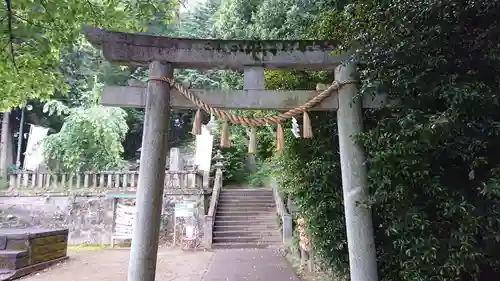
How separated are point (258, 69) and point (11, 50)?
343 cm

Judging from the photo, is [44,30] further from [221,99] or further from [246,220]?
[246,220]

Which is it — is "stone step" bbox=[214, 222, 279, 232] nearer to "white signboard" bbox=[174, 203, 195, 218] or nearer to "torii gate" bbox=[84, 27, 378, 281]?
"white signboard" bbox=[174, 203, 195, 218]

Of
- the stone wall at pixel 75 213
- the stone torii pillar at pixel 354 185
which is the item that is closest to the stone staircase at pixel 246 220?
the stone wall at pixel 75 213

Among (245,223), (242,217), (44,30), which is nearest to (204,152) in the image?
(242,217)

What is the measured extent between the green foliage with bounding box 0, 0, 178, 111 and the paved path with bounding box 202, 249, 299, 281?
449cm

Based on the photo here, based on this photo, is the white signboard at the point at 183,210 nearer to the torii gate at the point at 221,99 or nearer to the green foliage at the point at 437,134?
the torii gate at the point at 221,99

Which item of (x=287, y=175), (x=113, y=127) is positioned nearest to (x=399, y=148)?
(x=287, y=175)

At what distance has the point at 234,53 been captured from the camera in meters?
4.15

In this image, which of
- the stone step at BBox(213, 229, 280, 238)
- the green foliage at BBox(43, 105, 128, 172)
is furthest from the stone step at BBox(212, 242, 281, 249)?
the green foliage at BBox(43, 105, 128, 172)

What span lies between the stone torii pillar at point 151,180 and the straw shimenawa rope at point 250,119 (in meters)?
0.15

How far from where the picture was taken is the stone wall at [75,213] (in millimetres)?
12430

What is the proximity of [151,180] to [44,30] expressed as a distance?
10.8 feet

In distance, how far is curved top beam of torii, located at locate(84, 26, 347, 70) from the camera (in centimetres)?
403

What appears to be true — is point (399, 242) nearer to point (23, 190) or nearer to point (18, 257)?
point (18, 257)
